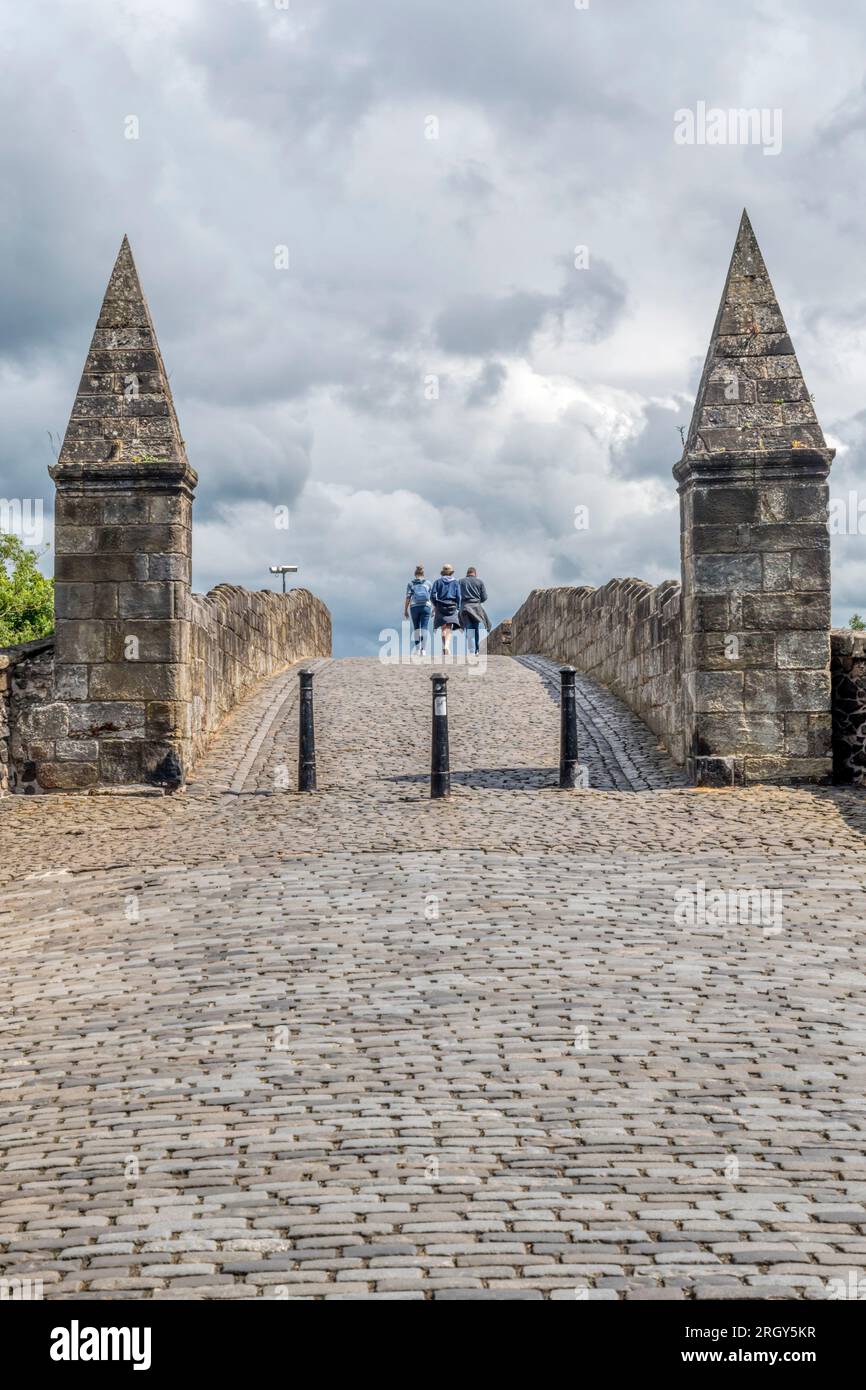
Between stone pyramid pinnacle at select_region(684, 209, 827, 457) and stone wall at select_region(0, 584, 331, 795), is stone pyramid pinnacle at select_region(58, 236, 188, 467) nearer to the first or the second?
stone wall at select_region(0, 584, 331, 795)

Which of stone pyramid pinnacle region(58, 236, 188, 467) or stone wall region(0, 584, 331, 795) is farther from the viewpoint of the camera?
stone pyramid pinnacle region(58, 236, 188, 467)

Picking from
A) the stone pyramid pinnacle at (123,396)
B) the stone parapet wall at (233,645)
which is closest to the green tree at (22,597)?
the stone parapet wall at (233,645)

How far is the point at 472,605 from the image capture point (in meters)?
24.8

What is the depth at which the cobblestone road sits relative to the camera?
165 inches

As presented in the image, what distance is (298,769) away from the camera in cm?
1355

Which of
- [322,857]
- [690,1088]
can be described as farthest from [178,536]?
[690,1088]

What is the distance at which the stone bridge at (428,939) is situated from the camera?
4.36 meters

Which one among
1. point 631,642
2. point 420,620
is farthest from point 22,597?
point 631,642

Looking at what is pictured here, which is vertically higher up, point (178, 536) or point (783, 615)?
point (178, 536)

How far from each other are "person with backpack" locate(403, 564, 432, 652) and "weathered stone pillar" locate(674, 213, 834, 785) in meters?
11.8

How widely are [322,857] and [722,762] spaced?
4.35 m

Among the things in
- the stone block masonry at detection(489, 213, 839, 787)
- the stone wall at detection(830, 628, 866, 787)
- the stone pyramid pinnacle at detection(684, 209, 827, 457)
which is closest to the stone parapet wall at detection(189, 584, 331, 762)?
the stone block masonry at detection(489, 213, 839, 787)

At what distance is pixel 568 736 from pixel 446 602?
1161cm

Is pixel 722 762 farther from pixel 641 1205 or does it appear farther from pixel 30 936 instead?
pixel 641 1205
